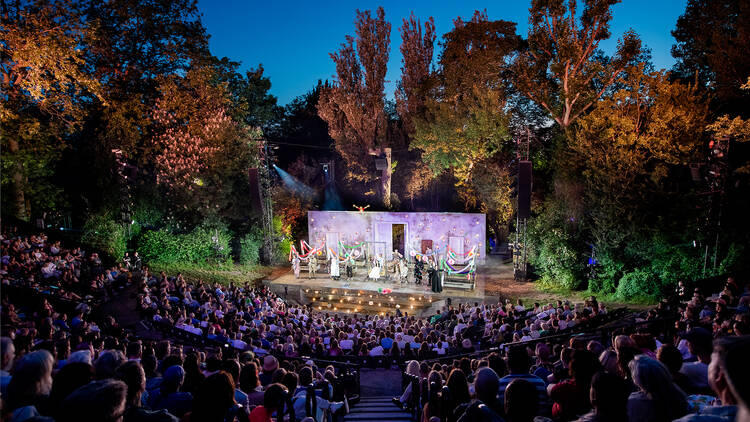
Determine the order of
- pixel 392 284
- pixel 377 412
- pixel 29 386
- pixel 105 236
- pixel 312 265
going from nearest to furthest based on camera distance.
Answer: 1. pixel 29 386
2. pixel 377 412
3. pixel 392 284
4. pixel 105 236
5. pixel 312 265

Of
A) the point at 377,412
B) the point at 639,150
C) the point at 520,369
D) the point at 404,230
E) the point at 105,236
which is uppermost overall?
the point at 639,150

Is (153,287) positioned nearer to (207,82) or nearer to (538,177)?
(207,82)

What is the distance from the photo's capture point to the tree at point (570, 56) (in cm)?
1540

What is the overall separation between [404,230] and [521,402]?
56.5 feet

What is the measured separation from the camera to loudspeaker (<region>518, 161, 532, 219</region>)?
15461 mm

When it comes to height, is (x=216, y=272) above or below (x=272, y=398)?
below

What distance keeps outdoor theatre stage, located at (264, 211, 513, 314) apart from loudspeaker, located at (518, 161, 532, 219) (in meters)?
2.33

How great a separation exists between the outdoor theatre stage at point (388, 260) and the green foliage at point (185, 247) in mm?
3957

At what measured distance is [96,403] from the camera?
6.35 ft

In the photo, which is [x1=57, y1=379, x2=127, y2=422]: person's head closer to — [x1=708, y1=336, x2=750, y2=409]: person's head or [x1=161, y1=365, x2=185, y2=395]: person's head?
[x1=161, y1=365, x2=185, y2=395]: person's head

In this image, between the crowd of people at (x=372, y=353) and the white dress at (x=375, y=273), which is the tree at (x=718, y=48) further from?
the white dress at (x=375, y=273)

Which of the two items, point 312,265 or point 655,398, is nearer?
point 655,398

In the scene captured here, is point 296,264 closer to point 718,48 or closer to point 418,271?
point 418,271

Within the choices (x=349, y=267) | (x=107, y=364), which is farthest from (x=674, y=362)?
(x=349, y=267)
